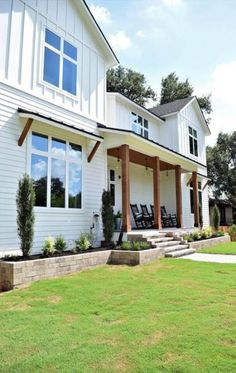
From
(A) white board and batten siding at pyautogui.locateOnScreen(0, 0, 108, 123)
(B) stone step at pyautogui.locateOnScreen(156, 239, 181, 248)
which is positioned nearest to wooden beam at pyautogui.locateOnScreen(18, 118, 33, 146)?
(A) white board and batten siding at pyautogui.locateOnScreen(0, 0, 108, 123)

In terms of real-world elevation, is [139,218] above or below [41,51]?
below

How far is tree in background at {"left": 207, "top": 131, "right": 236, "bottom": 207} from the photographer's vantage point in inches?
1169

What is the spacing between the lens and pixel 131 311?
418 cm

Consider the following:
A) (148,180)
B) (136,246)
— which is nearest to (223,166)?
(148,180)

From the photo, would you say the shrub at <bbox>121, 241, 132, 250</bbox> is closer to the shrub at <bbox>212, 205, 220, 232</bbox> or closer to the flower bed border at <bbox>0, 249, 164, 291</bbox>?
the flower bed border at <bbox>0, 249, 164, 291</bbox>

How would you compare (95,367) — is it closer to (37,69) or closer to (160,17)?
(37,69)

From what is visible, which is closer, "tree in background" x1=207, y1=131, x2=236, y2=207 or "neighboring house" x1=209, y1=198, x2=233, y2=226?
"tree in background" x1=207, y1=131, x2=236, y2=207

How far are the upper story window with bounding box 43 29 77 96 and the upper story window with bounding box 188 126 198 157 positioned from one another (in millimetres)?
10657

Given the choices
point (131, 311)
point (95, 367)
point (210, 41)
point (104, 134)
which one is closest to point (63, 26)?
point (104, 134)

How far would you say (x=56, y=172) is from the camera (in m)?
8.40

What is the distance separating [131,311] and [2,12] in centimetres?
734

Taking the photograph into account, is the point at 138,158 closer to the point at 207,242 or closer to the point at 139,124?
the point at 139,124

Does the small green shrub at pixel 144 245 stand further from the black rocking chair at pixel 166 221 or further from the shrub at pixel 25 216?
the black rocking chair at pixel 166 221

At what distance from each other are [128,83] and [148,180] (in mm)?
17444
